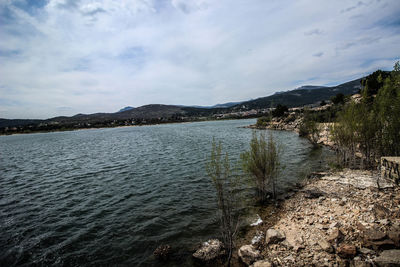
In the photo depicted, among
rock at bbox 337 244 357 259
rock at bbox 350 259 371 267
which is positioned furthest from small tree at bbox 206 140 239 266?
rock at bbox 350 259 371 267

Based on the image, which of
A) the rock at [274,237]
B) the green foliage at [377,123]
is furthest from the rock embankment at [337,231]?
the green foliage at [377,123]

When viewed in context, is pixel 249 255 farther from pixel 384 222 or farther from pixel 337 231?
pixel 384 222

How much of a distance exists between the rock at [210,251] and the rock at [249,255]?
74 centimetres

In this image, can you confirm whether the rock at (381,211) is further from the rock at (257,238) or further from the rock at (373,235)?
the rock at (257,238)

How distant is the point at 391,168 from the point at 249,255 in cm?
853

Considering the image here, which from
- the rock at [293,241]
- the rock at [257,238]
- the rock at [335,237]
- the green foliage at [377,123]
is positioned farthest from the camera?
the green foliage at [377,123]

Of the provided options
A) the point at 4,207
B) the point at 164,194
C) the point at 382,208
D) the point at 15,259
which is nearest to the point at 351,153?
the point at 382,208

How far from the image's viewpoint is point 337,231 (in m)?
5.58

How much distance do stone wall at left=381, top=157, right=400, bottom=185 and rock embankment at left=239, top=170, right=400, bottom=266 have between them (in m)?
0.39

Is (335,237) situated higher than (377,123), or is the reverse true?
(377,123)

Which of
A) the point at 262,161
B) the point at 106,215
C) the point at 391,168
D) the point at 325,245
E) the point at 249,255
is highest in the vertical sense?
the point at 262,161

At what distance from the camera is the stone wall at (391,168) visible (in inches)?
321

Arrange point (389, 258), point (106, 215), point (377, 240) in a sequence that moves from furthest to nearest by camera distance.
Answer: point (106, 215) < point (377, 240) < point (389, 258)

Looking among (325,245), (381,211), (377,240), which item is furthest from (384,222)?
(325,245)
